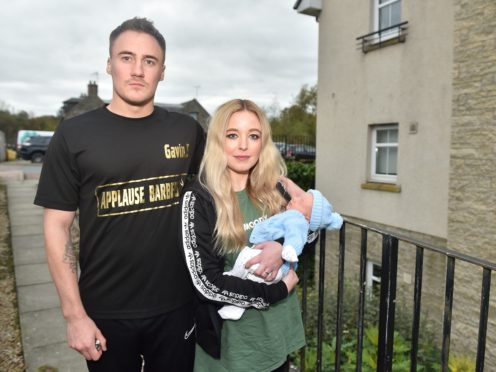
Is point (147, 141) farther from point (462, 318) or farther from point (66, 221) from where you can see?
point (462, 318)

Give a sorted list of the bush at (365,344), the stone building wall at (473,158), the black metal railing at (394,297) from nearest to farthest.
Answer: the black metal railing at (394,297) < the bush at (365,344) < the stone building wall at (473,158)

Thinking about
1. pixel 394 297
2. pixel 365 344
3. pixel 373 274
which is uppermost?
pixel 394 297

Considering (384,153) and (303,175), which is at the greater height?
(384,153)

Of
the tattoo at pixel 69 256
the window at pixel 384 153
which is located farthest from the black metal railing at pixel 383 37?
the tattoo at pixel 69 256

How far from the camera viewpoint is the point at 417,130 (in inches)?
334

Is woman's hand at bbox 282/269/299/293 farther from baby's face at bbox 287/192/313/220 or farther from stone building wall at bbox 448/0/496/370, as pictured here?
stone building wall at bbox 448/0/496/370

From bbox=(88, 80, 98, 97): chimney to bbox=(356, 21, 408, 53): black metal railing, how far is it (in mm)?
32253

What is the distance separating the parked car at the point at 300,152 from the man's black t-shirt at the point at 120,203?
16909 mm

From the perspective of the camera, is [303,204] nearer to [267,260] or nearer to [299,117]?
[267,260]

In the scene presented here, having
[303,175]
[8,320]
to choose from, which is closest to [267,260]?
[8,320]

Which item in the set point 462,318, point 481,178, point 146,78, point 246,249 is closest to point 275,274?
point 246,249

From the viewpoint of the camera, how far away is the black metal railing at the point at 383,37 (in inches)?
340

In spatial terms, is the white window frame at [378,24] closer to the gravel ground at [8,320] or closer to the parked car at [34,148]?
the gravel ground at [8,320]

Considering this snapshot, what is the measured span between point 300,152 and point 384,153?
10.3 meters
